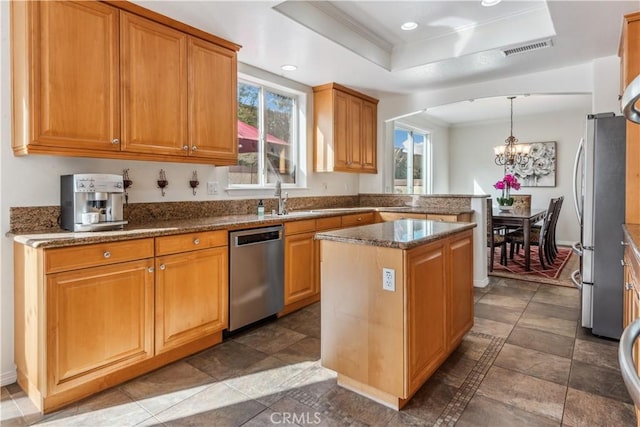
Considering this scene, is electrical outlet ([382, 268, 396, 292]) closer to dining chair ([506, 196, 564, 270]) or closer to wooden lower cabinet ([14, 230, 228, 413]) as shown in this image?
wooden lower cabinet ([14, 230, 228, 413])

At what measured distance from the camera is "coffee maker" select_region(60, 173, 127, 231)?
7.04 ft

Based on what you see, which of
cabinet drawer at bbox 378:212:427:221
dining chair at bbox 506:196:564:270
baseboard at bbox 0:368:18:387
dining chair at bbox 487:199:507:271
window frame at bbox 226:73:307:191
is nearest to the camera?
baseboard at bbox 0:368:18:387

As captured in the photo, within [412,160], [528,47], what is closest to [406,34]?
[528,47]

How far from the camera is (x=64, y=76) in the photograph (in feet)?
6.91

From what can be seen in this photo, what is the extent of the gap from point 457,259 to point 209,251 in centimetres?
169

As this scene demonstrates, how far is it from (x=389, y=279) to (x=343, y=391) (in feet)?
2.45

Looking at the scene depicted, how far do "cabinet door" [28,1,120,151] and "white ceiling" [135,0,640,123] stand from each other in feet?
1.34

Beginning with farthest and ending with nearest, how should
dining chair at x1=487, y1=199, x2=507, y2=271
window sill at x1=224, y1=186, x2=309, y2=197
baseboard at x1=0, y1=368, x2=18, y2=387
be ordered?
1. dining chair at x1=487, y1=199, x2=507, y2=271
2. window sill at x1=224, y1=186, x2=309, y2=197
3. baseboard at x1=0, y1=368, x2=18, y2=387

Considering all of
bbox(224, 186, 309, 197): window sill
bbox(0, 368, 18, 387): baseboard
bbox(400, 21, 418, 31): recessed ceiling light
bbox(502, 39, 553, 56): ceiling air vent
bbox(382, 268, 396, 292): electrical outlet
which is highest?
bbox(400, 21, 418, 31): recessed ceiling light

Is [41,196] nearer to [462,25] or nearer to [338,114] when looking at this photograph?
[338,114]

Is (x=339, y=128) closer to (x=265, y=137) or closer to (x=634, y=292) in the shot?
(x=265, y=137)

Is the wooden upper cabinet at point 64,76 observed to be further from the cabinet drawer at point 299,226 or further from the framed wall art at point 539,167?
the framed wall art at point 539,167

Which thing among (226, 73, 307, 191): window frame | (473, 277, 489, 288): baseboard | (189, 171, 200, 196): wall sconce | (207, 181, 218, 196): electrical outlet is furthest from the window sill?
(473, 277, 489, 288): baseboard

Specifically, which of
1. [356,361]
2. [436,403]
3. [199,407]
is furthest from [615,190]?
[199,407]
